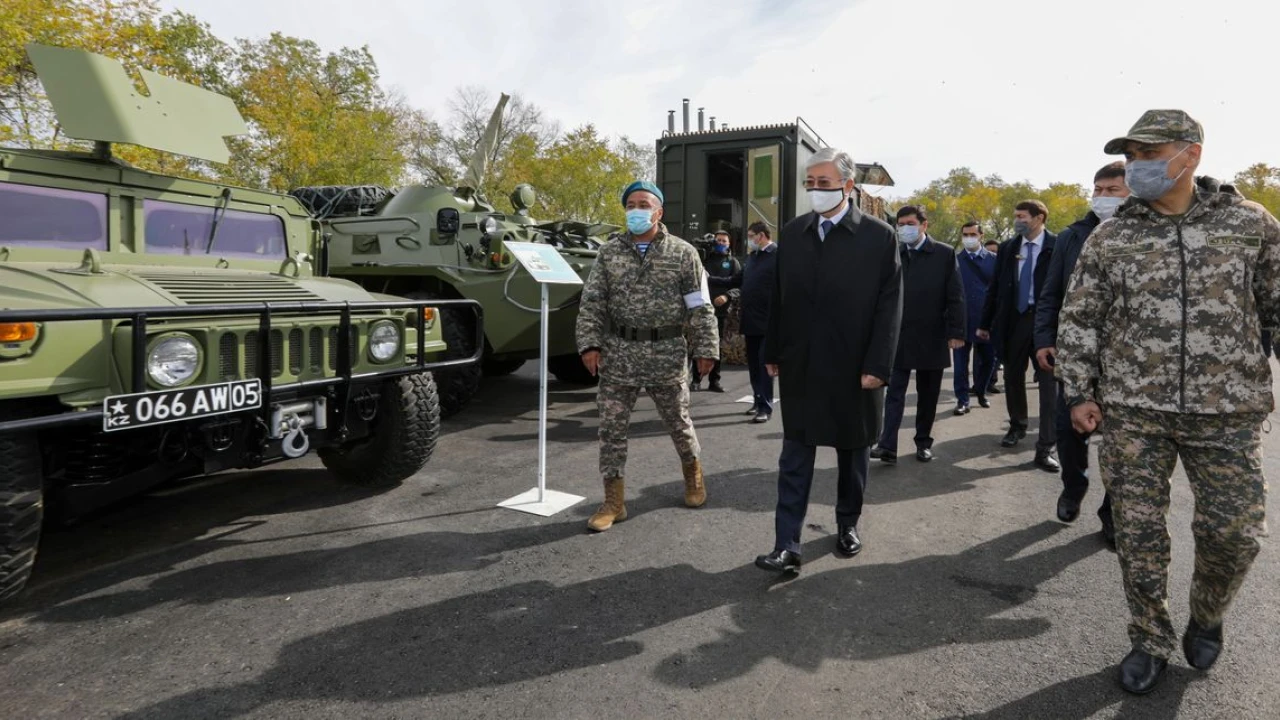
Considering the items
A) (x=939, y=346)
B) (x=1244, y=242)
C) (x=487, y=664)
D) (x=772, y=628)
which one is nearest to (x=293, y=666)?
(x=487, y=664)

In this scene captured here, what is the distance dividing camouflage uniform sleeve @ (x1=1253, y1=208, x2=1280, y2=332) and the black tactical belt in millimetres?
2189

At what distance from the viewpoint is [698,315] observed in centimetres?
364

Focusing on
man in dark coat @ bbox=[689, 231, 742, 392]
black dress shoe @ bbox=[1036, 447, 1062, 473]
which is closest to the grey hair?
black dress shoe @ bbox=[1036, 447, 1062, 473]

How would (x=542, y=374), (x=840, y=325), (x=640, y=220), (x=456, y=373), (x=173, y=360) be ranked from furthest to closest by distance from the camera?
(x=456, y=373) < (x=542, y=374) < (x=640, y=220) < (x=840, y=325) < (x=173, y=360)

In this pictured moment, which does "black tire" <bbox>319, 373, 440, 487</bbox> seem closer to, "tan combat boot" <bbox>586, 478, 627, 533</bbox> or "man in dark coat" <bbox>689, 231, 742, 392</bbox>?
"tan combat boot" <bbox>586, 478, 627, 533</bbox>

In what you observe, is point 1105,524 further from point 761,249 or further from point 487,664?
point 761,249

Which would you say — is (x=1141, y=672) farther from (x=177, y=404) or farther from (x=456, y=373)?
(x=456, y=373)

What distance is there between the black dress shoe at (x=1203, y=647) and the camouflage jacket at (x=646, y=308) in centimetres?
210

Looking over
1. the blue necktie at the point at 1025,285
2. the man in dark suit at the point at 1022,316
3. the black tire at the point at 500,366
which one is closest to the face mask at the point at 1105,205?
the man in dark suit at the point at 1022,316

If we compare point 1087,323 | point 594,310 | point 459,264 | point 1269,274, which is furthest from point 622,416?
point 459,264

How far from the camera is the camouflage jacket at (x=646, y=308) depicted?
11.7ft

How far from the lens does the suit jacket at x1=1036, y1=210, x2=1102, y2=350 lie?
355 centimetres

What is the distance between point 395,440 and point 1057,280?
341 cm

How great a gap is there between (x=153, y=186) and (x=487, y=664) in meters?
2.91
